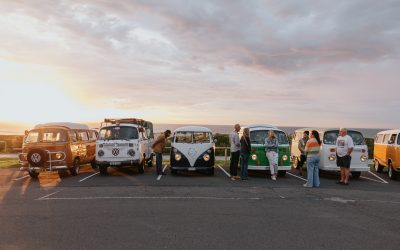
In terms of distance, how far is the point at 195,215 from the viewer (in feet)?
32.3

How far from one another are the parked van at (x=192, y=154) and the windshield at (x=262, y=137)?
1.82 m

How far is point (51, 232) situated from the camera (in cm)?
821

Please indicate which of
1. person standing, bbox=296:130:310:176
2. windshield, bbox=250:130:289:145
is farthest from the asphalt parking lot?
person standing, bbox=296:130:310:176

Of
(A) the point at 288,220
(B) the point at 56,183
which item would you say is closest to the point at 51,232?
(A) the point at 288,220

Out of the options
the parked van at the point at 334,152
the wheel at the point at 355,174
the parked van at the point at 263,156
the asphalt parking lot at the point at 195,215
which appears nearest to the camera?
the asphalt parking lot at the point at 195,215

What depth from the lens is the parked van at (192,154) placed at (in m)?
18.5

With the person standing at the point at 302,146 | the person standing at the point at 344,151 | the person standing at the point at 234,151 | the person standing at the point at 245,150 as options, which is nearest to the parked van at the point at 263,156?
the person standing at the point at 234,151

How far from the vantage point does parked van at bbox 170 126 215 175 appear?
1850 cm

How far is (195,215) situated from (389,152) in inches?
508

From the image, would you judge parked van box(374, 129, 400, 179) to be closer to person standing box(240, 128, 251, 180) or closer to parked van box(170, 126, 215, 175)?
person standing box(240, 128, 251, 180)

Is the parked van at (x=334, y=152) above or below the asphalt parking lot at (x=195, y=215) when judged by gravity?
above

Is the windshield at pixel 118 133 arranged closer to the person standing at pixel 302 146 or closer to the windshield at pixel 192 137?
the windshield at pixel 192 137

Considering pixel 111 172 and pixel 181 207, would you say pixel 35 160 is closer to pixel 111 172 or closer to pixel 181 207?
pixel 111 172

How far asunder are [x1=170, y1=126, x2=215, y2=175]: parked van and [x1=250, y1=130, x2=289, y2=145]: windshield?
1820 mm
